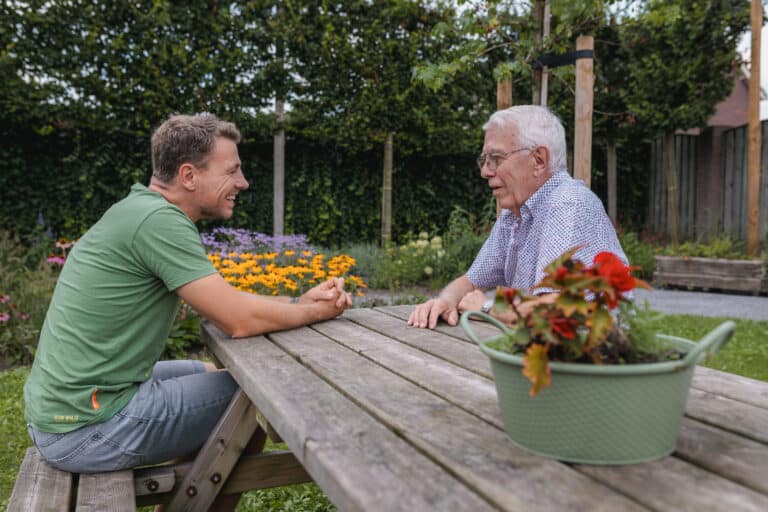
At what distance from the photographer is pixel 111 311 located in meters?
1.89

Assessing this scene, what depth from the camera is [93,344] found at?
6.06 ft

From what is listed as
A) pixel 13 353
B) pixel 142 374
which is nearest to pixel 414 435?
pixel 142 374

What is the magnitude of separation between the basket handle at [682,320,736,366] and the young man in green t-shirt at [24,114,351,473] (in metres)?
1.33

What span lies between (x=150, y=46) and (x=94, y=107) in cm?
95

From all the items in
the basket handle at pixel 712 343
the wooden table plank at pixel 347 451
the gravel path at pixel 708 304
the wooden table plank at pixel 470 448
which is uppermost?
the basket handle at pixel 712 343

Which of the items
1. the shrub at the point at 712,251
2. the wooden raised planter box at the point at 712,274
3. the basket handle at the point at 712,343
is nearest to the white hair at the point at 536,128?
the basket handle at the point at 712,343

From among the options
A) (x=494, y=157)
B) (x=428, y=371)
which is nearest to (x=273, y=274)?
(x=494, y=157)

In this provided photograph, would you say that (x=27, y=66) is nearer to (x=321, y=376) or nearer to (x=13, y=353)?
(x=13, y=353)

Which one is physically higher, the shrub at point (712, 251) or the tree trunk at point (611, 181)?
the tree trunk at point (611, 181)

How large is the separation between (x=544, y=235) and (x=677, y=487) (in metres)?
1.28

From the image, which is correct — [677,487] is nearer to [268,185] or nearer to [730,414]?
[730,414]

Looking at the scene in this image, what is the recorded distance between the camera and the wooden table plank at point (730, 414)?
114 centimetres

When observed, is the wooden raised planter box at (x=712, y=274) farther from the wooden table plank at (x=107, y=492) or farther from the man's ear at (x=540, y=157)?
the wooden table plank at (x=107, y=492)

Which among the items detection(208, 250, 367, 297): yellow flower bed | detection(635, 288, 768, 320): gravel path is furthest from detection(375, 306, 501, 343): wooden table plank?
detection(635, 288, 768, 320): gravel path
